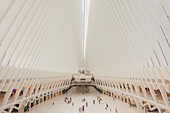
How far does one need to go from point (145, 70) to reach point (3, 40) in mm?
8364

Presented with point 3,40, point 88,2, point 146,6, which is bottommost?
point 3,40

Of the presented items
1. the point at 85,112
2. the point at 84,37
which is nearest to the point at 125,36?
the point at 85,112

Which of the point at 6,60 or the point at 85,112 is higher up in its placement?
the point at 6,60

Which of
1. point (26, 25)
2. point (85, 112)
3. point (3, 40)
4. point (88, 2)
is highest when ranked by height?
point (88, 2)

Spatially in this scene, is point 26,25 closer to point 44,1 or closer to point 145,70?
point 44,1

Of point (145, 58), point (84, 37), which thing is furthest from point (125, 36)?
point (84, 37)

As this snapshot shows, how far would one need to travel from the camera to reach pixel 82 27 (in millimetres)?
Result: 24109

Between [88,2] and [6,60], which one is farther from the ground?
[88,2]

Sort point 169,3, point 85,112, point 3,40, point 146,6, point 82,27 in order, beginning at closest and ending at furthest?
point 169,3 → point 3,40 → point 146,6 → point 85,112 → point 82,27

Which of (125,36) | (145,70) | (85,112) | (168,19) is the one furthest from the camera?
(85,112)

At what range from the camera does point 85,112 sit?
13312mm

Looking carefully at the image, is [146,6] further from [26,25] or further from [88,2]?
[88,2]

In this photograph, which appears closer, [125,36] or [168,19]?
[168,19]

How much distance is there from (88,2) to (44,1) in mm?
11259
